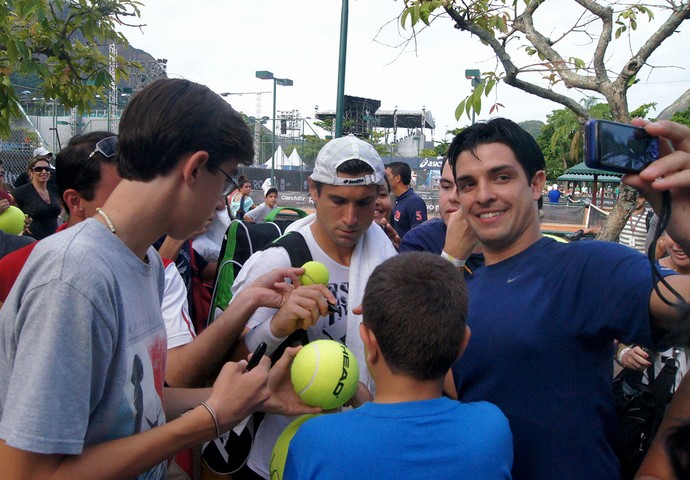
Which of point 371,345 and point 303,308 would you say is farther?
point 303,308

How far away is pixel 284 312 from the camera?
2.04 m

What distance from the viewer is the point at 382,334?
1576mm

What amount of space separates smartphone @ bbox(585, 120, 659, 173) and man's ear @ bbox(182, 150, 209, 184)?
986mm

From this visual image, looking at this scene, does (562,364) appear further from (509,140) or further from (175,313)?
(175,313)

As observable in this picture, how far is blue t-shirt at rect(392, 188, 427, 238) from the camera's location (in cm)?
758

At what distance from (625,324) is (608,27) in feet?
10.0

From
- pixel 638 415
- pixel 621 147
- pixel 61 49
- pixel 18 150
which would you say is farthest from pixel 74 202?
pixel 18 150

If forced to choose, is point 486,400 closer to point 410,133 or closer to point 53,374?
point 53,374

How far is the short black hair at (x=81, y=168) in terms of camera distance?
2.27m

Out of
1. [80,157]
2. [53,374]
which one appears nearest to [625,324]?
[53,374]

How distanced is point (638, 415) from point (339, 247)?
143 centimetres

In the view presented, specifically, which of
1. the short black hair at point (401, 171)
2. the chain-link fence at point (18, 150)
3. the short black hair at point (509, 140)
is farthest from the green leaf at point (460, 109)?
the chain-link fence at point (18, 150)

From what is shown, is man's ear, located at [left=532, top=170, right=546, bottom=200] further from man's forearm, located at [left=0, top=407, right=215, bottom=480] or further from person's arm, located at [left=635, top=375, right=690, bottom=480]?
man's forearm, located at [left=0, top=407, right=215, bottom=480]

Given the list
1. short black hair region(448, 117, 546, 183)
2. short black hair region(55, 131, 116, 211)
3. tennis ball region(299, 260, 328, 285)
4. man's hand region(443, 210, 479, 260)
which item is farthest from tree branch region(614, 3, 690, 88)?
short black hair region(55, 131, 116, 211)
